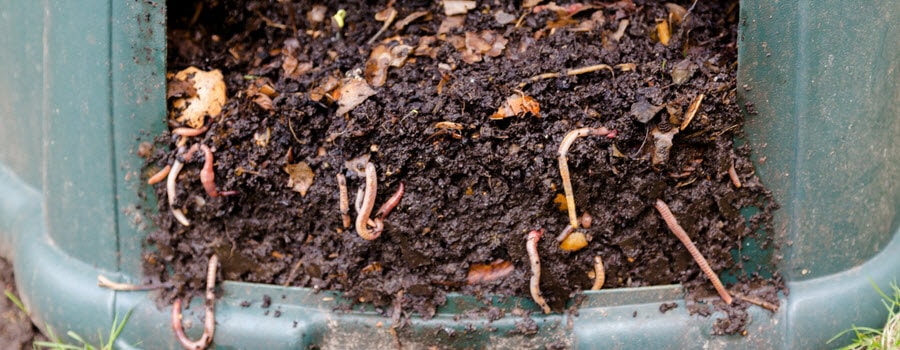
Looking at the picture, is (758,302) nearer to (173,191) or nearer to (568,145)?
(568,145)

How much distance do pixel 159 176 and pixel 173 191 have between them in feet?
0.18

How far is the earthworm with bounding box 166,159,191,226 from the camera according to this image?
208 centimetres

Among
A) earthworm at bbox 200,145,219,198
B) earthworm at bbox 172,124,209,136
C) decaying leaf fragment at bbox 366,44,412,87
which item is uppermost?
decaying leaf fragment at bbox 366,44,412,87

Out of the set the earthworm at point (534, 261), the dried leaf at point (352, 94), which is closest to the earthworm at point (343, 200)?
the dried leaf at point (352, 94)

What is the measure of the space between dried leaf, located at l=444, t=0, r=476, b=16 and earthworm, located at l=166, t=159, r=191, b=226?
82 cm

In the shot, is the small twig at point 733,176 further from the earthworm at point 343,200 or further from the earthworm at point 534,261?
the earthworm at point 343,200

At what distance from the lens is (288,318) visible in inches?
82.8

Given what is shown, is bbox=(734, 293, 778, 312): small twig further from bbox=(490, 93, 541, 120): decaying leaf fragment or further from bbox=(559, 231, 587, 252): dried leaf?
bbox=(490, 93, 541, 120): decaying leaf fragment

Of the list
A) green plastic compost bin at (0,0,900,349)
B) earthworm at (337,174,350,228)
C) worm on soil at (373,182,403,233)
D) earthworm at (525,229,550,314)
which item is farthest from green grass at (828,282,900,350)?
earthworm at (337,174,350,228)

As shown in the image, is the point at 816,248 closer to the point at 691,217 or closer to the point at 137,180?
the point at 691,217

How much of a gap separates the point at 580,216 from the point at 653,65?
1.37ft

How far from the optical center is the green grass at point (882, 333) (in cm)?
208

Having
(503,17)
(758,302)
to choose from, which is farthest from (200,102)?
(758,302)

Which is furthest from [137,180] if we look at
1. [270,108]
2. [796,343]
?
[796,343]
